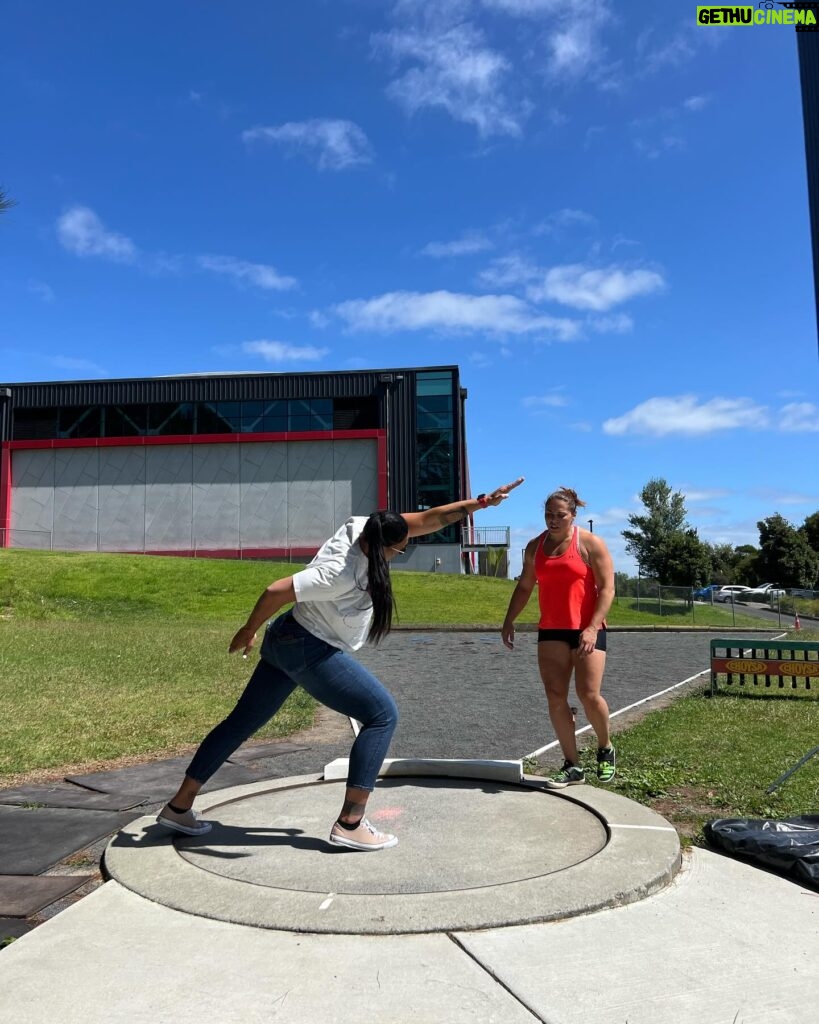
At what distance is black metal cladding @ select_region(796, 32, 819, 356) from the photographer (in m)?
42.3

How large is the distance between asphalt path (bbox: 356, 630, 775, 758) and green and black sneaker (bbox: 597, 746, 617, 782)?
130 centimetres

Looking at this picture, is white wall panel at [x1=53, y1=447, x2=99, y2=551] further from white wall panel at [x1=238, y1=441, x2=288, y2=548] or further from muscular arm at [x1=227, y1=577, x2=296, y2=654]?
muscular arm at [x1=227, y1=577, x2=296, y2=654]

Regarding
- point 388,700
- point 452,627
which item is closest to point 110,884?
point 388,700

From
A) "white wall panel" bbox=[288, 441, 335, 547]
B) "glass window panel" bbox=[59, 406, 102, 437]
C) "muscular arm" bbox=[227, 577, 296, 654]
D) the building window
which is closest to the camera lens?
"muscular arm" bbox=[227, 577, 296, 654]

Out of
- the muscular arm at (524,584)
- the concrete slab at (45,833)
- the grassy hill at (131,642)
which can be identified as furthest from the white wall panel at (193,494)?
the concrete slab at (45,833)

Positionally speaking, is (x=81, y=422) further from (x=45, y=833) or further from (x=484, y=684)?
(x=45, y=833)

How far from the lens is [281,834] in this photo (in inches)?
156

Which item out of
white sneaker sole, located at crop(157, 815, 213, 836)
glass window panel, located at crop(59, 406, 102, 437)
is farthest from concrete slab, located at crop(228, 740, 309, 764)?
glass window panel, located at crop(59, 406, 102, 437)

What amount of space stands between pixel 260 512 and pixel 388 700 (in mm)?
41466

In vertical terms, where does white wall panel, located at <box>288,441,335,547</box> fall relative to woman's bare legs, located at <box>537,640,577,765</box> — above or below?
above

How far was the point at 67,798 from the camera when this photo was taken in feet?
16.1

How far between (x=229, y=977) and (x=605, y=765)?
3176 millimetres

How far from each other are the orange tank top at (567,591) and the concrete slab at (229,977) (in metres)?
2.51

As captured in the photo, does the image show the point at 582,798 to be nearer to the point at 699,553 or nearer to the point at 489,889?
the point at 489,889
